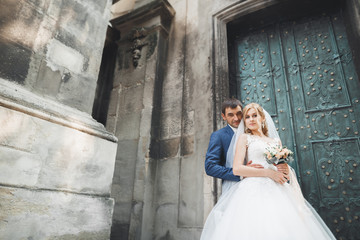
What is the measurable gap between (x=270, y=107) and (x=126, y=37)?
10.0 ft

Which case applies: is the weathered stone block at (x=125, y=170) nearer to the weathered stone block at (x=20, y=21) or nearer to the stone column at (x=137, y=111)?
the stone column at (x=137, y=111)

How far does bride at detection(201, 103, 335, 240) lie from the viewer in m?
1.44

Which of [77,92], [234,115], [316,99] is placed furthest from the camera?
[316,99]

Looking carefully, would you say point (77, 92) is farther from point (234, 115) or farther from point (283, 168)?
point (283, 168)

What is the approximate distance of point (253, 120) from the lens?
2.14 meters

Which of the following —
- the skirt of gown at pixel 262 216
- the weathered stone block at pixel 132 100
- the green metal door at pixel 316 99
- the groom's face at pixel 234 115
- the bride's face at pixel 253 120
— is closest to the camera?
the skirt of gown at pixel 262 216

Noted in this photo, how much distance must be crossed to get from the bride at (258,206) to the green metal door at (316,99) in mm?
1209

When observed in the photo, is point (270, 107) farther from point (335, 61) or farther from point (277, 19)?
point (277, 19)

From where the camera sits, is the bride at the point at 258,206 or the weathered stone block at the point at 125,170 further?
the weathered stone block at the point at 125,170

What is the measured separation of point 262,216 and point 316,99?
2.35 metres

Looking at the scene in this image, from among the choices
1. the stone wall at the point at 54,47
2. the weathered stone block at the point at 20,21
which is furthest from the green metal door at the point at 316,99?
the weathered stone block at the point at 20,21

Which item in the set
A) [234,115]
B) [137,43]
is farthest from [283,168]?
[137,43]

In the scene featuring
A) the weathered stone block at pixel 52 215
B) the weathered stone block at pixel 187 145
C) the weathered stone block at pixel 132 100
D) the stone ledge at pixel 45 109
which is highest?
the weathered stone block at pixel 132 100

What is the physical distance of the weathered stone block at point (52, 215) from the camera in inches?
57.0
